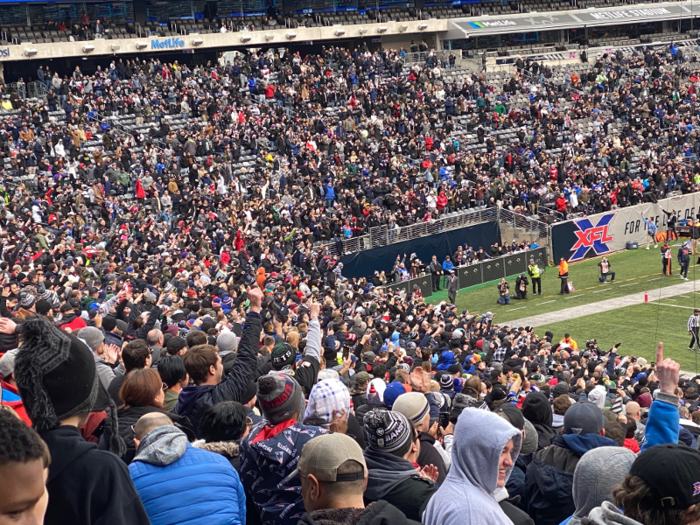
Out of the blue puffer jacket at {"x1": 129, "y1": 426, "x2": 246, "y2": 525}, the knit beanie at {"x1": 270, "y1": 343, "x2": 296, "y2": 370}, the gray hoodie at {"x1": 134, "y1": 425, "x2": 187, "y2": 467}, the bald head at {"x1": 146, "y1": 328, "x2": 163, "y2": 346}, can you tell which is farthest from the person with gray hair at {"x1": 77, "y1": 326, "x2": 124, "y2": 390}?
the blue puffer jacket at {"x1": 129, "y1": 426, "x2": 246, "y2": 525}

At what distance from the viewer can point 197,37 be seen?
46156 mm

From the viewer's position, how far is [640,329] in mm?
28453

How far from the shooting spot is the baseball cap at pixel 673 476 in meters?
3.55

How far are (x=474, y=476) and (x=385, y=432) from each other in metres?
0.92

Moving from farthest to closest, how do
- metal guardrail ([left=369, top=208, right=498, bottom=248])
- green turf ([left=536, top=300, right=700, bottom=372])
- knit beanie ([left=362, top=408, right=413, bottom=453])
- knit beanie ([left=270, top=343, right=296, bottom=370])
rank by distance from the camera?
metal guardrail ([left=369, top=208, right=498, bottom=248]) → green turf ([left=536, top=300, right=700, bottom=372]) → knit beanie ([left=270, top=343, right=296, bottom=370]) → knit beanie ([left=362, top=408, right=413, bottom=453])

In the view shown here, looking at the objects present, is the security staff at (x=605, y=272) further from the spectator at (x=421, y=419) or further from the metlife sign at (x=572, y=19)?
the spectator at (x=421, y=419)

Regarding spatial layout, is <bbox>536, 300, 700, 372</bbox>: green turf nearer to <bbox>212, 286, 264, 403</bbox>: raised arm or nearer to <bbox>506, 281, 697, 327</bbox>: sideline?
<bbox>506, 281, 697, 327</bbox>: sideline

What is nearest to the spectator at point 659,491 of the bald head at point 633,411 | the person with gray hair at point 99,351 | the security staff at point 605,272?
the person with gray hair at point 99,351

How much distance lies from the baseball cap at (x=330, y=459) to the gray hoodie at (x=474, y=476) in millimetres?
418

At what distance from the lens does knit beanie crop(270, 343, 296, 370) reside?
755 centimetres

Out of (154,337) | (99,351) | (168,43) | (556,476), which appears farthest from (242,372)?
(168,43)

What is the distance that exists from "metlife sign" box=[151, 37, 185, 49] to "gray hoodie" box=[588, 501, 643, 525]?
4383 cm

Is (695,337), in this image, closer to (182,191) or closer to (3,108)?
(182,191)

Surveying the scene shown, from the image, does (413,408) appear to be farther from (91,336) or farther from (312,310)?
(91,336)
